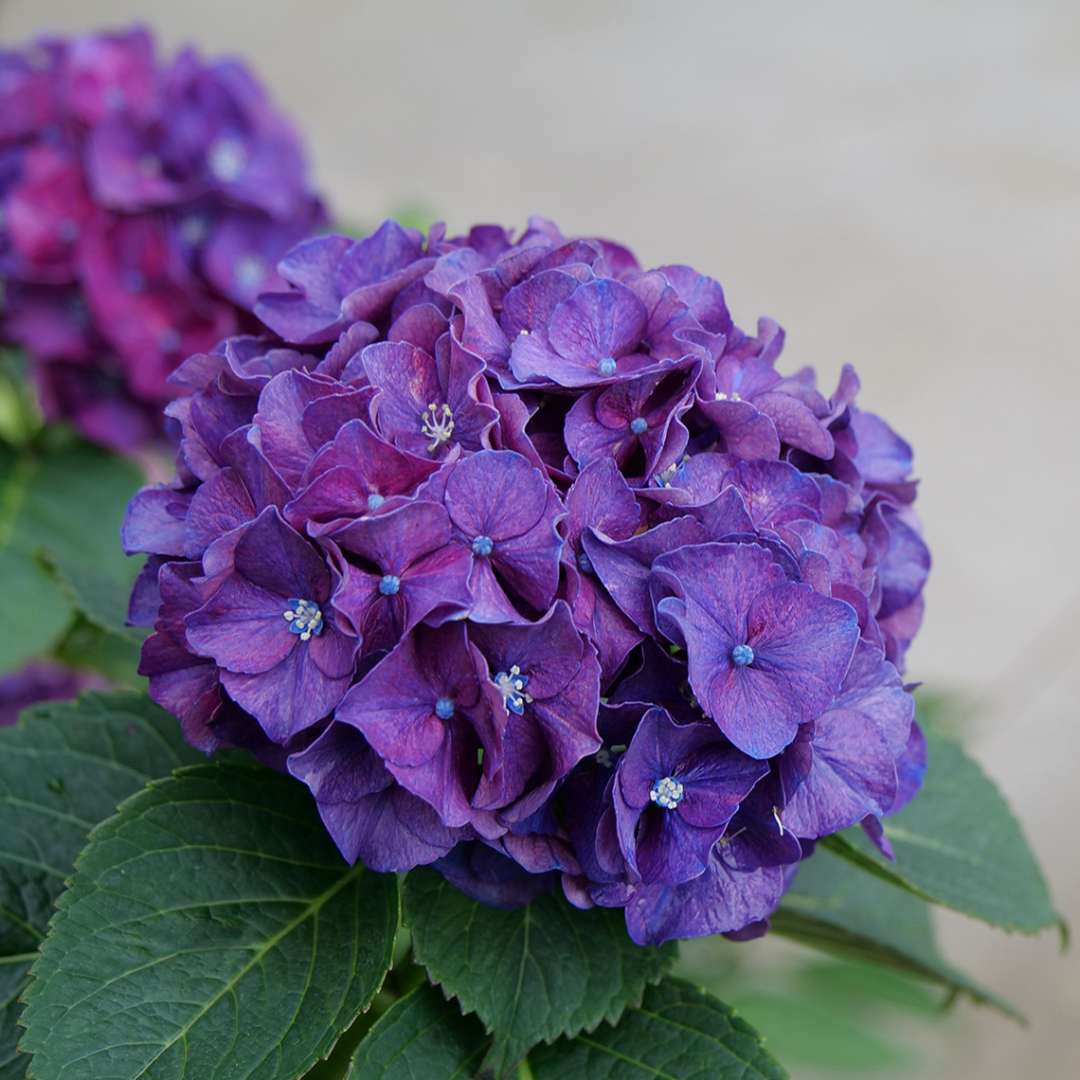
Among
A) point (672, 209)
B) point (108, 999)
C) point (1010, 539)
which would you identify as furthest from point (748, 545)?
point (672, 209)

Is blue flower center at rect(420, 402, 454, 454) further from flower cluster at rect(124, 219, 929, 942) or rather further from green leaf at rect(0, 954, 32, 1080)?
green leaf at rect(0, 954, 32, 1080)

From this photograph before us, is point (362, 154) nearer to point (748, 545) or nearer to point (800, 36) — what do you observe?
point (800, 36)

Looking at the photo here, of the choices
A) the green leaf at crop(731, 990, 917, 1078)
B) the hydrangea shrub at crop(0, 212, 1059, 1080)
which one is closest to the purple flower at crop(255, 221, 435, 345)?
the hydrangea shrub at crop(0, 212, 1059, 1080)

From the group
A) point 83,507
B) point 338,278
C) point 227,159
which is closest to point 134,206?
point 227,159

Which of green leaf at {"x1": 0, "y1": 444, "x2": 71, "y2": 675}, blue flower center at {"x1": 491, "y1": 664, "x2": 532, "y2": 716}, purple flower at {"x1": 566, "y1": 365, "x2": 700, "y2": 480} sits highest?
purple flower at {"x1": 566, "y1": 365, "x2": 700, "y2": 480}

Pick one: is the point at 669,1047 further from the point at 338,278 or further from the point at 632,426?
the point at 338,278
